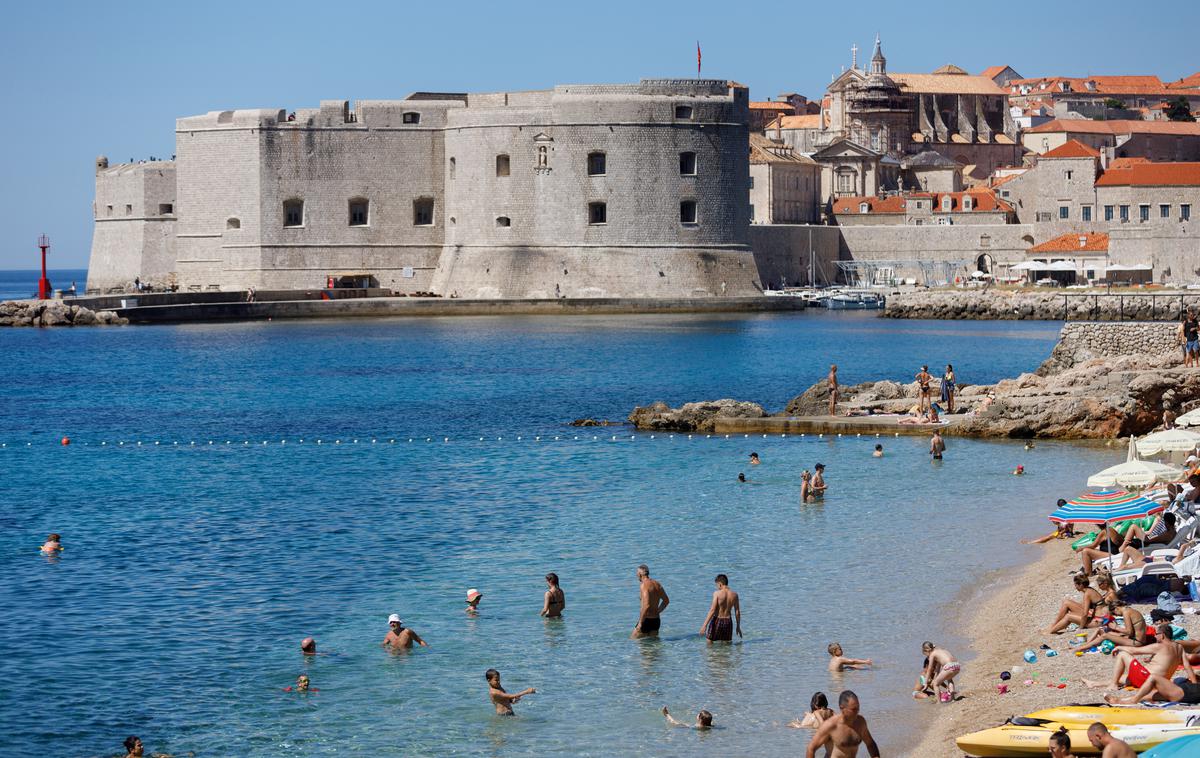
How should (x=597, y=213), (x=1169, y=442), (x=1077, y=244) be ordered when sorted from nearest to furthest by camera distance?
1. (x=1169, y=442)
2. (x=597, y=213)
3. (x=1077, y=244)

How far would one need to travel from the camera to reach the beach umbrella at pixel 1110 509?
1285 centimetres

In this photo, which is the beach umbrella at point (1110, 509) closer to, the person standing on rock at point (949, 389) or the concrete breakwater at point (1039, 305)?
the person standing on rock at point (949, 389)

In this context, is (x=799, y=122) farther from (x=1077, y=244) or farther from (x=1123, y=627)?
(x=1123, y=627)

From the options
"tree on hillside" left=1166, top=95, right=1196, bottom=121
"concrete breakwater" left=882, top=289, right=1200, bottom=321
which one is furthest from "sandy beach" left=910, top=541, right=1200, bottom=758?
"tree on hillside" left=1166, top=95, right=1196, bottom=121

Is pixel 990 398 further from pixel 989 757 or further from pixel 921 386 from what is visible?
pixel 989 757

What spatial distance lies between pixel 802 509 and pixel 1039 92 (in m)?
85.0

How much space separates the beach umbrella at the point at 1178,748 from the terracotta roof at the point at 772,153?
5744cm

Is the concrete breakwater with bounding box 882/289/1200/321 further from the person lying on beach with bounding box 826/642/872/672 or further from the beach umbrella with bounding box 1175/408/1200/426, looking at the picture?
the person lying on beach with bounding box 826/642/872/672

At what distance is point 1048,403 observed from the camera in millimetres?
21172

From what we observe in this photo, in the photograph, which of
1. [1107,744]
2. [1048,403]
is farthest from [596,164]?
[1107,744]

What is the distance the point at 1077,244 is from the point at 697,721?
47987mm

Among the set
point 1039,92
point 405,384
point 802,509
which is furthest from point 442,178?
point 1039,92

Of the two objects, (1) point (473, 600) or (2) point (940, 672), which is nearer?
(2) point (940, 672)

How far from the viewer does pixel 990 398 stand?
22328mm
